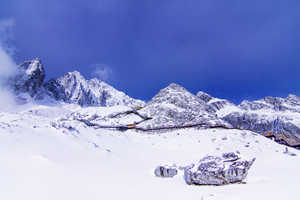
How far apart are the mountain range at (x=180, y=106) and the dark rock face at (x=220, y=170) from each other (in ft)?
90.8

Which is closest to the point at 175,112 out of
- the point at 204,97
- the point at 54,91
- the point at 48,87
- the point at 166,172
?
the point at 166,172

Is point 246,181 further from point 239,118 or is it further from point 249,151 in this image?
point 239,118

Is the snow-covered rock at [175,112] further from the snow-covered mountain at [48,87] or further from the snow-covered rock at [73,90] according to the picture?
the snow-covered rock at [73,90]

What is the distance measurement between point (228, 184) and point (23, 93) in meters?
144

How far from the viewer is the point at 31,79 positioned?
121 metres

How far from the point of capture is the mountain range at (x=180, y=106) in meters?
53.5

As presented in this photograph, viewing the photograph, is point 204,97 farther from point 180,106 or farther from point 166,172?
point 166,172

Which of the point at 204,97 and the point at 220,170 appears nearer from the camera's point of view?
the point at 220,170

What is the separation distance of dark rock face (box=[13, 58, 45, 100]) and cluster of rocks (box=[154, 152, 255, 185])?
142 meters

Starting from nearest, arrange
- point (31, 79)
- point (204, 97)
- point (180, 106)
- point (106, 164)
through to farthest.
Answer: point (106, 164) → point (180, 106) → point (31, 79) → point (204, 97)

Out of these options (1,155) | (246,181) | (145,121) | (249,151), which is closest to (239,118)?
(145,121)

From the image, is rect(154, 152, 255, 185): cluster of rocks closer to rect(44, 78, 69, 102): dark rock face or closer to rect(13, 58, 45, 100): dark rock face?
rect(13, 58, 45, 100): dark rock face

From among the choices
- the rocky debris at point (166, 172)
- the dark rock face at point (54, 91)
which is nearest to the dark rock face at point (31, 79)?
the dark rock face at point (54, 91)

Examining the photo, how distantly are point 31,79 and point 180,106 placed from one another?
122 metres
